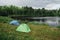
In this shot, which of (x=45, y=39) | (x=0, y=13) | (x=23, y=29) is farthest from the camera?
(x=0, y=13)

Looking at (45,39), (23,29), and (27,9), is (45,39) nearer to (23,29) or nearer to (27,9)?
(23,29)

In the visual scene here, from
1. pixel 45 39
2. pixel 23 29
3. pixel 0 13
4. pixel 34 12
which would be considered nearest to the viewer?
pixel 45 39

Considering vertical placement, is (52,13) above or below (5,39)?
below

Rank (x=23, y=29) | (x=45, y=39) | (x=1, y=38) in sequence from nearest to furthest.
Answer: 1. (x=1, y=38)
2. (x=45, y=39)
3. (x=23, y=29)

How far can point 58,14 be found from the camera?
4638 centimetres

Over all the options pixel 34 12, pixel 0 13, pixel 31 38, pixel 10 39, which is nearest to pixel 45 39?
pixel 31 38

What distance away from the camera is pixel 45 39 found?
48.9 feet

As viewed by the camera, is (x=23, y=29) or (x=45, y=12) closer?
(x=23, y=29)

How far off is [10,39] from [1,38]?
64cm

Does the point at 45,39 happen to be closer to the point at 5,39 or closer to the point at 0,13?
the point at 5,39

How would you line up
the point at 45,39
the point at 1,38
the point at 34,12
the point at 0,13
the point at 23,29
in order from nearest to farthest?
1. the point at 1,38
2. the point at 45,39
3. the point at 23,29
4. the point at 0,13
5. the point at 34,12

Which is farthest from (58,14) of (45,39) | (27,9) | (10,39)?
(10,39)

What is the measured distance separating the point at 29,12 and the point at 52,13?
5470mm

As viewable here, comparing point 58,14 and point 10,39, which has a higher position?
point 10,39
